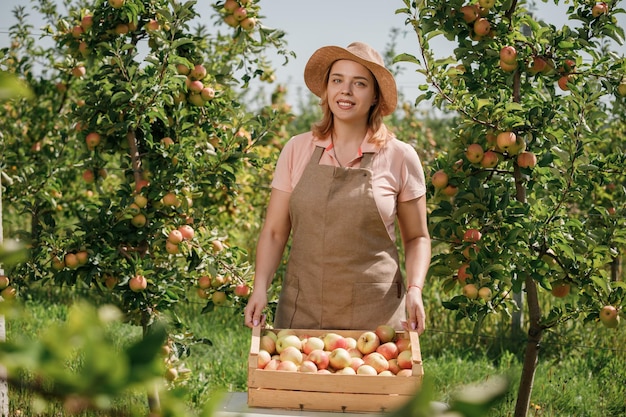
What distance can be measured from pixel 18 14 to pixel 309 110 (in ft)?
18.3

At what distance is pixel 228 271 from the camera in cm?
312

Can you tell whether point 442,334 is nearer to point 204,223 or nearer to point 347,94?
point 204,223

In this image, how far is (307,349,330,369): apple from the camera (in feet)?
6.12

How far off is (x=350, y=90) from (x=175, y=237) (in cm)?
101

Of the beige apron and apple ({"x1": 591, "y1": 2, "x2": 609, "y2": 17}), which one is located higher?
apple ({"x1": 591, "y1": 2, "x2": 609, "y2": 17})

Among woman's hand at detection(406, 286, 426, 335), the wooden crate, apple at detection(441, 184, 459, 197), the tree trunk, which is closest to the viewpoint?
the wooden crate

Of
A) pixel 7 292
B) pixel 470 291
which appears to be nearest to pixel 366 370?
pixel 470 291

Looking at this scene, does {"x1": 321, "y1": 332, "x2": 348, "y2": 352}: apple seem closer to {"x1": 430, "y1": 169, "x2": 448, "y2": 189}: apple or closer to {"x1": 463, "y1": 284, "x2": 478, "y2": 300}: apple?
{"x1": 463, "y1": 284, "x2": 478, "y2": 300}: apple

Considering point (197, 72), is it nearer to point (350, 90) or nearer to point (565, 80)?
point (350, 90)

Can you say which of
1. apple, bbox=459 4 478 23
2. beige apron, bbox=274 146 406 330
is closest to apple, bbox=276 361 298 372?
beige apron, bbox=274 146 406 330

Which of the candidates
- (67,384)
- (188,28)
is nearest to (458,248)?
(188,28)

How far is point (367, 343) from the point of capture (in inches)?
77.4

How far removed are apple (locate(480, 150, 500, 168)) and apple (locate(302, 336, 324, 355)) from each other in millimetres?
1184

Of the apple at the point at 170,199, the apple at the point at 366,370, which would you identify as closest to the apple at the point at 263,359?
the apple at the point at 366,370
